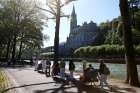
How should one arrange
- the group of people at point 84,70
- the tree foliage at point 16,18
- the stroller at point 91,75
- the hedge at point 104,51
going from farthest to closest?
the hedge at point 104,51
the tree foliage at point 16,18
the stroller at point 91,75
the group of people at point 84,70

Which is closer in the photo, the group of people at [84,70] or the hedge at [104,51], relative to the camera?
the group of people at [84,70]

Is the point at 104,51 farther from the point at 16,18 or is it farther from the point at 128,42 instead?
the point at 128,42

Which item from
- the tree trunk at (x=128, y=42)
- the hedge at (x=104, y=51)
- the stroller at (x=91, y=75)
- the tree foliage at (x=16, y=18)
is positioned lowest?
the stroller at (x=91, y=75)

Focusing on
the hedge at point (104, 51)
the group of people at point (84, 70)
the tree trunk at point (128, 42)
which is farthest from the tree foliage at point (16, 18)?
the tree trunk at point (128, 42)

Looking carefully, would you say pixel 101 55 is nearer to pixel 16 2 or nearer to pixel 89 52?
pixel 89 52

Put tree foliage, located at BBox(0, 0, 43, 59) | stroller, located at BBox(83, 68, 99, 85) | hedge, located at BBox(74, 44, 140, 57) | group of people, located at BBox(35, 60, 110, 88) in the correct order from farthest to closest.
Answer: hedge, located at BBox(74, 44, 140, 57) → tree foliage, located at BBox(0, 0, 43, 59) → stroller, located at BBox(83, 68, 99, 85) → group of people, located at BBox(35, 60, 110, 88)

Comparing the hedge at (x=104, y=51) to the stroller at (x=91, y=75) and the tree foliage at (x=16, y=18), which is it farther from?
the stroller at (x=91, y=75)

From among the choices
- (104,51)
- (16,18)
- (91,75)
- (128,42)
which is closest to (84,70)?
(91,75)

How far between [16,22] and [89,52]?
2260 inches

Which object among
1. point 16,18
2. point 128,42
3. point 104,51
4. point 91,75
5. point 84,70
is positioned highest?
point 16,18

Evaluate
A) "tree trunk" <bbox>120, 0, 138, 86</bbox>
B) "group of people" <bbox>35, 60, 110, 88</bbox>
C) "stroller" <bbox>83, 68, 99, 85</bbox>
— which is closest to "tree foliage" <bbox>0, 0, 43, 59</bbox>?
"group of people" <bbox>35, 60, 110, 88</bbox>

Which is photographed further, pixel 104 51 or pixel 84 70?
pixel 104 51

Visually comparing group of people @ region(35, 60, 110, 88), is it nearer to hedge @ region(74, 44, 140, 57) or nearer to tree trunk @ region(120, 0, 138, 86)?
tree trunk @ region(120, 0, 138, 86)

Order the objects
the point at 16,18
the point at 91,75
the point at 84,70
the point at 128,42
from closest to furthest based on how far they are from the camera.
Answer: the point at 91,75, the point at 84,70, the point at 128,42, the point at 16,18
